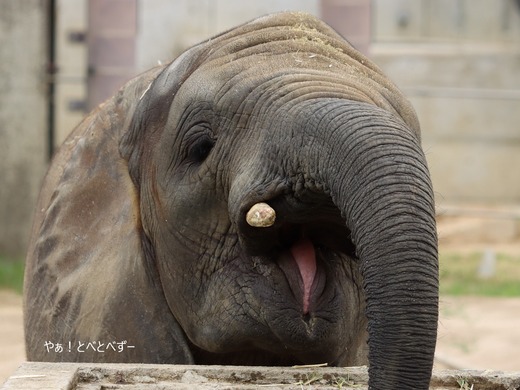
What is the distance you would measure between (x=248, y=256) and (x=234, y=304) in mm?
170

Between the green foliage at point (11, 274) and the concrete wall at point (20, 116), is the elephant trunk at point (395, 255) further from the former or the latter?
the concrete wall at point (20, 116)

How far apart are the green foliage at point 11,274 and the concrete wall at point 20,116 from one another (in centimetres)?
13

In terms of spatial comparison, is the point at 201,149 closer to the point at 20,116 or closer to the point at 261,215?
the point at 261,215

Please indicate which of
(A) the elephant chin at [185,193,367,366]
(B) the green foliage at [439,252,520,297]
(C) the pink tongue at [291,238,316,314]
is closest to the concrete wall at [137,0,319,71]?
(B) the green foliage at [439,252,520,297]

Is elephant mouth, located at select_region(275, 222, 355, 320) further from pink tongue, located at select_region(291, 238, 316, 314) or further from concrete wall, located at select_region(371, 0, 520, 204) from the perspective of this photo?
concrete wall, located at select_region(371, 0, 520, 204)

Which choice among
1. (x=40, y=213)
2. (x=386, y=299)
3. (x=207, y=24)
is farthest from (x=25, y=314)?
(x=207, y=24)

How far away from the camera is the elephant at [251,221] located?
310cm

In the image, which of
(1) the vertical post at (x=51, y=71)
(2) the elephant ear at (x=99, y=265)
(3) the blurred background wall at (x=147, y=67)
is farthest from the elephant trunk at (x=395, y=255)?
(1) the vertical post at (x=51, y=71)

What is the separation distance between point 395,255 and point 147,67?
923 centimetres

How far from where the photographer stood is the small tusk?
3402 mm

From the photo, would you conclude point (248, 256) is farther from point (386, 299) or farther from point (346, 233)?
point (386, 299)

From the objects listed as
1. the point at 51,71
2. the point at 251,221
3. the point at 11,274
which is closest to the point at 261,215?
the point at 251,221

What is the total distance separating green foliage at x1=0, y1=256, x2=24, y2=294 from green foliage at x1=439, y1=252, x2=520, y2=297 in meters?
3.65

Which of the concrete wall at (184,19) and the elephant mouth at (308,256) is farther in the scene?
the concrete wall at (184,19)
